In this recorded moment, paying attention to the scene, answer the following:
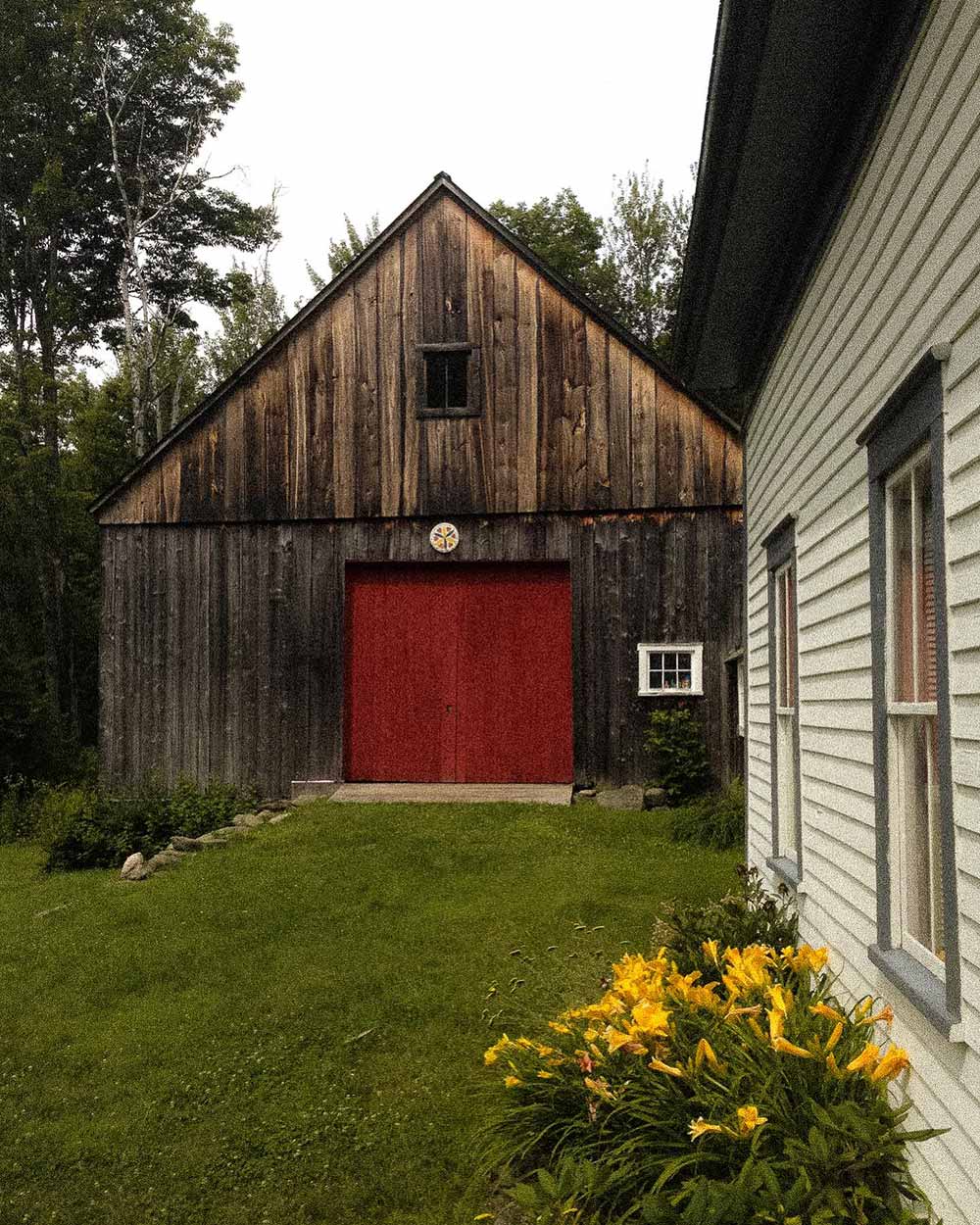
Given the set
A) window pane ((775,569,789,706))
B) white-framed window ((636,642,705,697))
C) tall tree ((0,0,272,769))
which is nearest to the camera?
window pane ((775,569,789,706))

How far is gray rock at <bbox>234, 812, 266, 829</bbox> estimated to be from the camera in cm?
1117

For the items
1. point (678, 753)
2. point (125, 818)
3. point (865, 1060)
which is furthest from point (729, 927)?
point (125, 818)

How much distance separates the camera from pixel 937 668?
3.08 meters

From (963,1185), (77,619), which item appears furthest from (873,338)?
(77,619)

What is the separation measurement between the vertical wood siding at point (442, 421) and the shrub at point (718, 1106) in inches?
323

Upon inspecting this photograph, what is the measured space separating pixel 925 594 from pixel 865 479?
31.4 inches

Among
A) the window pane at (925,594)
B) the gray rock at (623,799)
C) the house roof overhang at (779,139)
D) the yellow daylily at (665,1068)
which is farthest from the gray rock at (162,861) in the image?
the window pane at (925,594)

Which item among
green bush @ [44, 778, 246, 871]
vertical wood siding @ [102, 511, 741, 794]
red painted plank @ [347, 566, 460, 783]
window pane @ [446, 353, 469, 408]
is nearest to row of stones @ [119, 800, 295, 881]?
green bush @ [44, 778, 246, 871]

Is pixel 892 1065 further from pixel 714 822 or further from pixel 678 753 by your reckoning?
pixel 678 753

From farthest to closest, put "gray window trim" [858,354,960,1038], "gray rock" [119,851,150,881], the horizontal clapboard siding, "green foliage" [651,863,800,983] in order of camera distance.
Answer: "gray rock" [119,851,150,881], "green foliage" [651,863,800,983], "gray window trim" [858,354,960,1038], the horizontal clapboard siding

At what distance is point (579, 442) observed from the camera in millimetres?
12188

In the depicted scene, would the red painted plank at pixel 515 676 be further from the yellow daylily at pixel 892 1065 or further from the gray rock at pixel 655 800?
the yellow daylily at pixel 892 1065

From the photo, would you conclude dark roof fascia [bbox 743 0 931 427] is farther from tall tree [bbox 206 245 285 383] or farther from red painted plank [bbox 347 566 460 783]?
tall tree [bbox 206 245 285 383]

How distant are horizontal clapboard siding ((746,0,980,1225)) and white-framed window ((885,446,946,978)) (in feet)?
0.92
